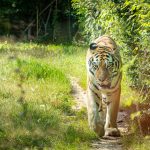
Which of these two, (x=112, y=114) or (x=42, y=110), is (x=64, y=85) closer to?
(x=42, y=110)

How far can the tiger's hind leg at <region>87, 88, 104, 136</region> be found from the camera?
7.79 m

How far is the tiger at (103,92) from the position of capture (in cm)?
782

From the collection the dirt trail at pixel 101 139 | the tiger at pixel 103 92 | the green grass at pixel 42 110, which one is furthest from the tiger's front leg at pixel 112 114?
the green grass at pixel 42 110

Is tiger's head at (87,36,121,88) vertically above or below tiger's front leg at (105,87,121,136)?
above

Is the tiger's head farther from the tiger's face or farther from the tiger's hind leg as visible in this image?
the tiger's hind leg

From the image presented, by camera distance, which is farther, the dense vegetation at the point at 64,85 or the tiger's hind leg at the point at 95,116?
the tiger's hind leg at the point at 95,116

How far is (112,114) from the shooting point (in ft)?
26.1

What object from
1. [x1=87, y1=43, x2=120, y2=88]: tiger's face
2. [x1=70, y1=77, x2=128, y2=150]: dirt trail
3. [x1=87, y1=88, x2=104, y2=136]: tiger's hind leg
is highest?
[x1=87, y1=43, x2=120, y2=88]: tiger's face

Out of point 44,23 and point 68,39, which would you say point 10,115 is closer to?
point 68,39

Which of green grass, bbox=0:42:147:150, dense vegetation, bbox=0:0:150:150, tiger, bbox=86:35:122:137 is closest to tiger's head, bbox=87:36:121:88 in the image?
tiger, bbox=86:35:122:137

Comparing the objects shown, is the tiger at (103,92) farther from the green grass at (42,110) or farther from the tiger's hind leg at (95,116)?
the green grass at (42,110)

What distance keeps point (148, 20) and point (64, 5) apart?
20.4m

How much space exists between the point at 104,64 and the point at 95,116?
0.73m

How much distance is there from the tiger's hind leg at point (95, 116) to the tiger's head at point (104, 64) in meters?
0.26
